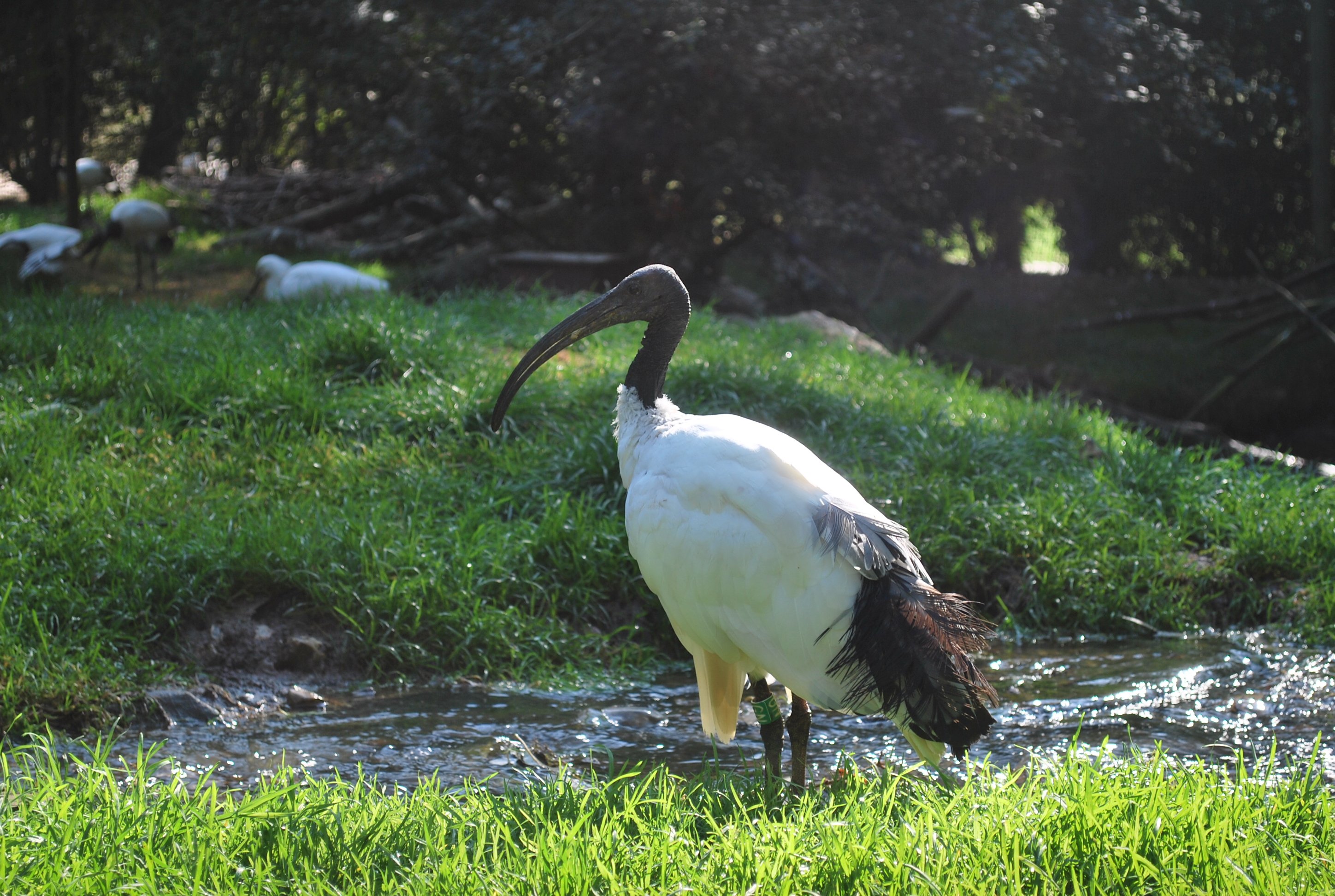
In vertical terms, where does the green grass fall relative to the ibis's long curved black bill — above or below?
below

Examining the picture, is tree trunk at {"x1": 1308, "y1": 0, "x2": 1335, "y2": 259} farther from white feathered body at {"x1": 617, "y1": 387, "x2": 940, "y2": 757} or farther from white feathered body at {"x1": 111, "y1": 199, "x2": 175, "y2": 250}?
white feathered body at {"x1": 111, "y1": 199, "x2": 175, "y2": 250}

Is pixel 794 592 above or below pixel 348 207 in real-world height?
below

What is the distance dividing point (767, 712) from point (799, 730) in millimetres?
117

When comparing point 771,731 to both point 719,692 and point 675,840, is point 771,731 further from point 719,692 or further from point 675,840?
point 675,840

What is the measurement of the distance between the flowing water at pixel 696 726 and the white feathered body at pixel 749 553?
46 centimetres

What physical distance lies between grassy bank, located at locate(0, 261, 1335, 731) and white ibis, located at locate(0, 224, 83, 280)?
1466 millimetres

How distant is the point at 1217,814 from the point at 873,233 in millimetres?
7473

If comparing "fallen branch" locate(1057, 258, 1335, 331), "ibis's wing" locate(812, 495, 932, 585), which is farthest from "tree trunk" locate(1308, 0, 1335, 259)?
"ibis's wing" locate(812, 495, 932, 585)

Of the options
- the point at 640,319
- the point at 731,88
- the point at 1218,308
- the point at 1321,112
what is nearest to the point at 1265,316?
the point at 1218,308

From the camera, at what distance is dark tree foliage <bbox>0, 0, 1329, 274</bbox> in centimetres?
831

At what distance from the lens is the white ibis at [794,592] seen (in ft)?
8.67

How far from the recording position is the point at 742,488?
9.25 feet

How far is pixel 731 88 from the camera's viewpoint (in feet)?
27.6

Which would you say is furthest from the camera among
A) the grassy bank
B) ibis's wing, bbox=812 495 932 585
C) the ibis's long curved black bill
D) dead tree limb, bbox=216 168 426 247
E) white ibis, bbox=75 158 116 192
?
white ibis, bbox=75 158 116 192
